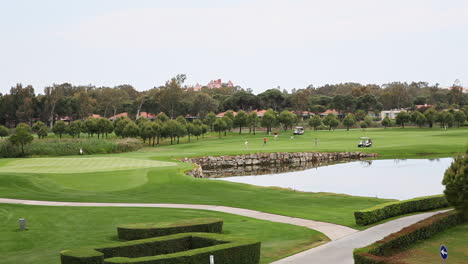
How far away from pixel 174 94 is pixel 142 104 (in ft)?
51.6

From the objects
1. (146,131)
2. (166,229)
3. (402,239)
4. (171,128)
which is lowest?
(402,239)

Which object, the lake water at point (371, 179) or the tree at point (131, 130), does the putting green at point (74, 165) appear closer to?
the lake water at point (371, 179)


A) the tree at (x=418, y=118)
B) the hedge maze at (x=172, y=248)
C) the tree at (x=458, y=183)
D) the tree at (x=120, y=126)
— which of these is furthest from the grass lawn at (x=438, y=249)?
the tree at (x=418, y=118)

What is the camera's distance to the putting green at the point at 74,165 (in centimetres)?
5166

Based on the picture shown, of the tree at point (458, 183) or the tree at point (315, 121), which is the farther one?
the tree at point (315, 121)

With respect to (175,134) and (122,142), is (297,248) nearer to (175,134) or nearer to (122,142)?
(122,142)

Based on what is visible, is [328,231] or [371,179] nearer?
[328,231]

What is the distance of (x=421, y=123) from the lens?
128250 mm

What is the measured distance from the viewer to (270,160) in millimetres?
77688

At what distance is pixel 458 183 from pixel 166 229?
38.6ft

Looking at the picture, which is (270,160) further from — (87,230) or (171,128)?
(87,230)

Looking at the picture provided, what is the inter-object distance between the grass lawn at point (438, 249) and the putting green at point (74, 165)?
34.8m

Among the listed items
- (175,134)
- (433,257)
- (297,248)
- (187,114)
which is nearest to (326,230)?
(297,248)

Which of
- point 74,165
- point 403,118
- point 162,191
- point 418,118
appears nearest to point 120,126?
point 74,165
